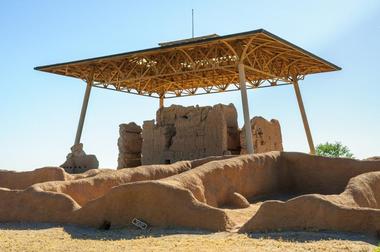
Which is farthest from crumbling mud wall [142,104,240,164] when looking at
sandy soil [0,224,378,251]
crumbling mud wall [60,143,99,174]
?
sandy soil [0,224,378,251]

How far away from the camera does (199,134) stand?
24172 millimetres

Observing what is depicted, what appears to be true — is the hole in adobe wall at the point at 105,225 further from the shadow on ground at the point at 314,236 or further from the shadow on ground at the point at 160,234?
the shadow on ground at the point at 314,236

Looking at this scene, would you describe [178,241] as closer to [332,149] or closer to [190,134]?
[190,134]

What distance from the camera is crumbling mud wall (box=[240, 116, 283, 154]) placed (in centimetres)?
2519

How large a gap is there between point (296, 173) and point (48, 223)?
8448 millimetres

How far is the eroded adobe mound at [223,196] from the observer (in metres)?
9.72

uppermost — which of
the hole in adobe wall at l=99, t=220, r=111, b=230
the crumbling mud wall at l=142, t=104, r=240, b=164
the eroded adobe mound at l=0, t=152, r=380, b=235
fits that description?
the crumbling mud wall at l=142, t=104, r=240, b=164

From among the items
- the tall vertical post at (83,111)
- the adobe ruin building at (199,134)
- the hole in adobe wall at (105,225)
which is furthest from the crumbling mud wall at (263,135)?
the hole in adobe wall at (105,225)

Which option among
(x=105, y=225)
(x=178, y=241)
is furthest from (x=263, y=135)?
(x=178, y=241)

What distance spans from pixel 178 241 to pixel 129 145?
787 inches

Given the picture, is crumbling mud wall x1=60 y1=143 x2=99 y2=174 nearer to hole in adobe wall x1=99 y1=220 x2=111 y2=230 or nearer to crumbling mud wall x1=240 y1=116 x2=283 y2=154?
crumbling mud wall x1=240 y1=116 x2=283 y2=154

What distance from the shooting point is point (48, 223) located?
486 inches

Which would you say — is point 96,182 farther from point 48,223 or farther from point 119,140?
point 119,140

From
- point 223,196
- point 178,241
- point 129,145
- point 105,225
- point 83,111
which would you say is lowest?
point 178,241
